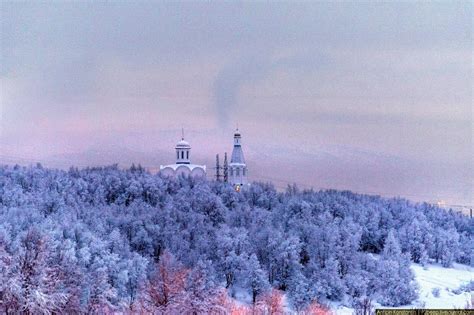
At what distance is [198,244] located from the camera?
68.3 m

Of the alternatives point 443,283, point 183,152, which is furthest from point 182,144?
point 443,283

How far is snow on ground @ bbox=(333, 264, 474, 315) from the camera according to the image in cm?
6270

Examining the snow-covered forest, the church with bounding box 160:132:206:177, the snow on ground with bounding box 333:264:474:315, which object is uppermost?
the church with bounding box 160:132:206:177

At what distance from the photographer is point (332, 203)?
288 ft

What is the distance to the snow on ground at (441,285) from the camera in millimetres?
62697

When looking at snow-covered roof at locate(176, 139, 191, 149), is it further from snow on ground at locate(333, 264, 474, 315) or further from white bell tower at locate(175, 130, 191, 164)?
snow on ground at locate(333, 264, 474, 315)

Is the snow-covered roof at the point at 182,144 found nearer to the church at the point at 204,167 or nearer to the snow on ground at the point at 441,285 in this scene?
the church at the point at 204,167

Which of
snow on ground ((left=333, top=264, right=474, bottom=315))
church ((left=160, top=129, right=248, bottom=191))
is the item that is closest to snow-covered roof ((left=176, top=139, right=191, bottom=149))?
church ((left=160, top=129, right=248, bottom=191))

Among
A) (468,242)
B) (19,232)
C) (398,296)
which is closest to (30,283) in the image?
(19,232)

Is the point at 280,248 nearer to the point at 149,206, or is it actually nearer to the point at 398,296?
the point at 398,296

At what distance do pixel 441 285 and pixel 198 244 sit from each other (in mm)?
21360

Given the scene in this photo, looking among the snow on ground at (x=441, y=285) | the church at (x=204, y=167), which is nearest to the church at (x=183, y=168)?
the church at (x=204, y=167)

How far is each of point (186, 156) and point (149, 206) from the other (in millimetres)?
14365

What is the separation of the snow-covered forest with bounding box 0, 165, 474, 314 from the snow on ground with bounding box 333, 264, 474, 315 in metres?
1.26
